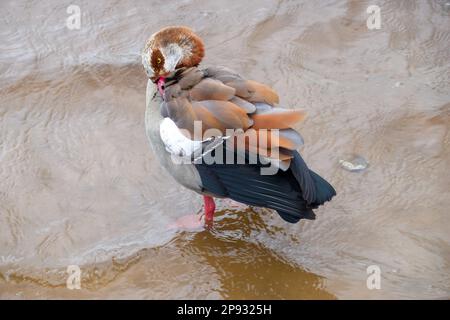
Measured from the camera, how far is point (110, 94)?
4.90 m

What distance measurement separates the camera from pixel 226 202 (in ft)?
13.8

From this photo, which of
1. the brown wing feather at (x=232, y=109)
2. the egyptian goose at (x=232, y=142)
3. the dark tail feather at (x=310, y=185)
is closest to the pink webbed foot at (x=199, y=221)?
the egyptian goose at (x=232, y=142)

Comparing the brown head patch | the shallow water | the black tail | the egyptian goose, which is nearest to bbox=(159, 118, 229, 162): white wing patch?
the egyptian goose

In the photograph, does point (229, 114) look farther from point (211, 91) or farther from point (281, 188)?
point (281, 188)

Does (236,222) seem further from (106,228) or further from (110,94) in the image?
(110,94)

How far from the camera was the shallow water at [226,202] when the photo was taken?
3.64m

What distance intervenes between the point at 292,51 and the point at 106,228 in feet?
7.18

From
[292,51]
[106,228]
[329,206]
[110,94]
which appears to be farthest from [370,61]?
[106,228]

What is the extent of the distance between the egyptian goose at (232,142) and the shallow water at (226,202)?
1.29ft

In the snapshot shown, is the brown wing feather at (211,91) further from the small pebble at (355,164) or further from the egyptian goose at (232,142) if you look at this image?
the small pebble at (355,164)

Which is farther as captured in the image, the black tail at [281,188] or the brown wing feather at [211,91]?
the brown wing feather at [211,91]

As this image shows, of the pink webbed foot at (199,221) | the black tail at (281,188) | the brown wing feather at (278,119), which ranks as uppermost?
the brown wing feather at (278,119)

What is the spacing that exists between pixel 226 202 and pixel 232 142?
2.62ft

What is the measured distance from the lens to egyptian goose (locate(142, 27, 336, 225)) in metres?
3.47
